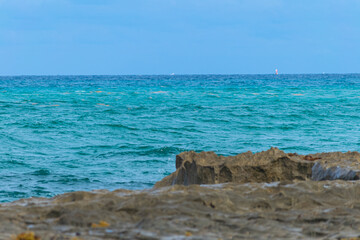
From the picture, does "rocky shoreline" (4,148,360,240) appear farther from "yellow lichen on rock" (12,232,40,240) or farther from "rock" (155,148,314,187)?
"rock" (155,148,314,187)

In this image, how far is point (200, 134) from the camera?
15344 mm

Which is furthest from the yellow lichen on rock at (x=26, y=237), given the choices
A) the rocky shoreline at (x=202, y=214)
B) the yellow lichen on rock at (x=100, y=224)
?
the yellow lichen on rock at (x=100, y=224)

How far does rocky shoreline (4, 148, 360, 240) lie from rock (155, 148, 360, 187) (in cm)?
64

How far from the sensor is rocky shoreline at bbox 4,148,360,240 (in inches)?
128

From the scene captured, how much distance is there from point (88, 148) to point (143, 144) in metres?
1.60

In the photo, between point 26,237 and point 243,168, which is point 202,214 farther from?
point 243,168

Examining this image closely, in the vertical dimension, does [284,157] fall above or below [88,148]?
above

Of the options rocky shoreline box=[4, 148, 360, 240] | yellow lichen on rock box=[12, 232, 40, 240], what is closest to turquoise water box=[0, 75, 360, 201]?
rocky shoreline box=[4, 148, 360, 240]

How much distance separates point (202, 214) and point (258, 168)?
262 cm

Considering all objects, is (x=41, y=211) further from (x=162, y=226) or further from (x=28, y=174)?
(x=28, y=174)

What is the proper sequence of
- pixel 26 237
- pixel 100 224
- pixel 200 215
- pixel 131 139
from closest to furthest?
pixel 26 237 < pixel 100 224 < pixel 200 215 < pixel 131 139

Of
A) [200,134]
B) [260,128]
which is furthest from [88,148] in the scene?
[260,128]

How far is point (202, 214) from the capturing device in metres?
3.69

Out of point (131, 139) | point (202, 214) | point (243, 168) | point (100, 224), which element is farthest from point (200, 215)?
point (131, 139)
